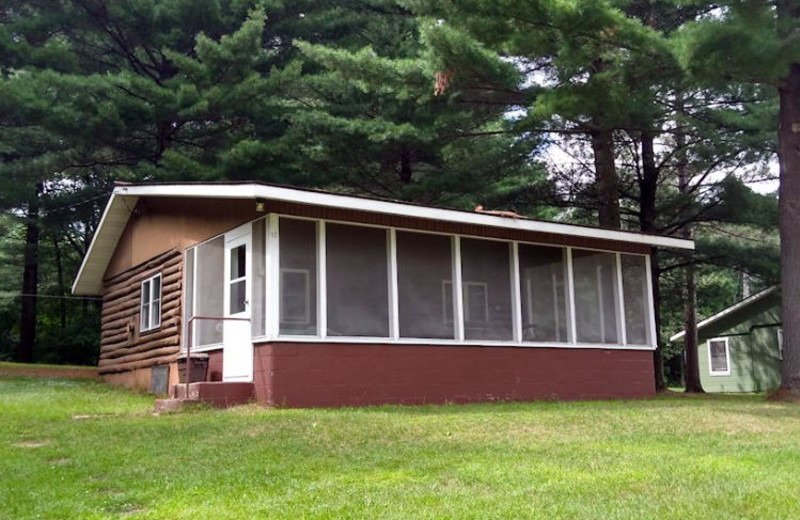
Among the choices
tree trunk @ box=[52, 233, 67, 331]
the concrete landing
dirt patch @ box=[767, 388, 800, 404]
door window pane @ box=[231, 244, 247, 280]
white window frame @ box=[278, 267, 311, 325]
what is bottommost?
dirt patch @ box=[767, 388, 800, 404]

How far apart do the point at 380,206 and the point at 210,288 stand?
2832 mm

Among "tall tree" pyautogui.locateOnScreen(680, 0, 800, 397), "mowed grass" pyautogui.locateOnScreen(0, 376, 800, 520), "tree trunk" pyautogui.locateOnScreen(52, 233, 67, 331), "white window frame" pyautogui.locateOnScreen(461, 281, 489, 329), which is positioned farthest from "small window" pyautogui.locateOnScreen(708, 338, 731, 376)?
"tree trunk" pyautogui.locateOnScreen(52, 233, 67, 331)

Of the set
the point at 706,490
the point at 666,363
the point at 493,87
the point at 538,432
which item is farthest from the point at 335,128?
the point at 666,363

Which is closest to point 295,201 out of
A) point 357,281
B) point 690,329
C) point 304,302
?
point 304,302

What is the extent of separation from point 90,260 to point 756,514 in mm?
13453

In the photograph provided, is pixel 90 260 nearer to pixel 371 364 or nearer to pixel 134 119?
pixel 134 119

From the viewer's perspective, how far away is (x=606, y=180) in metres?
15.9

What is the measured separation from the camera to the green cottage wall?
22281 millimetres

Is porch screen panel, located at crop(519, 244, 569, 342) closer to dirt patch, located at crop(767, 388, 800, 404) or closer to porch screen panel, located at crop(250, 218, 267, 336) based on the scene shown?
dirt patch, located at crop(767, 388, 800, 404)

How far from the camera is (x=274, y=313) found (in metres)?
8.98

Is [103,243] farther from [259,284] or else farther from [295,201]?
[295,201]

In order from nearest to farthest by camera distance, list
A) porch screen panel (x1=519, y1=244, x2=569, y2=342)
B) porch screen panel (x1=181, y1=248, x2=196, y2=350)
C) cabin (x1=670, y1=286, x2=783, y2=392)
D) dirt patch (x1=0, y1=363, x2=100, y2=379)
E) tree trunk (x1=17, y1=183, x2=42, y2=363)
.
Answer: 1. porch screen panel (x1=181, y1=248, x2=196, y2=350)
2. porch screen panel (x1=519, y1=244, x2=569, y2=342)
3. dirt patch (x1=0, y1=363, x2=100, y2=379)
4. tree trunk (x1=17, y1=183, x2=42, y2=363)
5. cabin (x1=670, y1=286, x2=783, y2=392)

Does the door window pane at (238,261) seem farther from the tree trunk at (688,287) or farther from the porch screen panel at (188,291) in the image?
the tree trunk at (688,287)

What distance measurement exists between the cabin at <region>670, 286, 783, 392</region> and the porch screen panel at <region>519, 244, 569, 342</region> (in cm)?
1166
